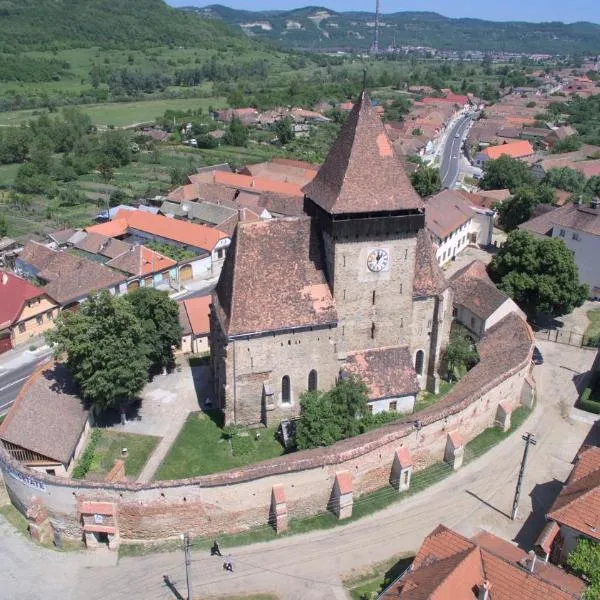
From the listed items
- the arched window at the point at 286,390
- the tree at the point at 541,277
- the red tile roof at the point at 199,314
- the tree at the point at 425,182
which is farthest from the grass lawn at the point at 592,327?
the tree at the point at 425,182

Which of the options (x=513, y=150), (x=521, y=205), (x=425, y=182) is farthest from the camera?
(x=513, y=150)

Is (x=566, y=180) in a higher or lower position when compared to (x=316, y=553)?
higher

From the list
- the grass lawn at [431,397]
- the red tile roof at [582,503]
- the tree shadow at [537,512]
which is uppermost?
the red tile roof at [582,503]

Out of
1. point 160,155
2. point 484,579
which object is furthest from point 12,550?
point 160,155

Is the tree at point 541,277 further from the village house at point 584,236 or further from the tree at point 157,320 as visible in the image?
the tree at point 157,320

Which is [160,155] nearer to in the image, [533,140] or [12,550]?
[533,140]

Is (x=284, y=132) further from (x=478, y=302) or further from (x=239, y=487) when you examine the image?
(x=239, y=487)

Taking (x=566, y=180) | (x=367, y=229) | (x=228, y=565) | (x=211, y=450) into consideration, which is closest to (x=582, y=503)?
(x=228, y=565)
